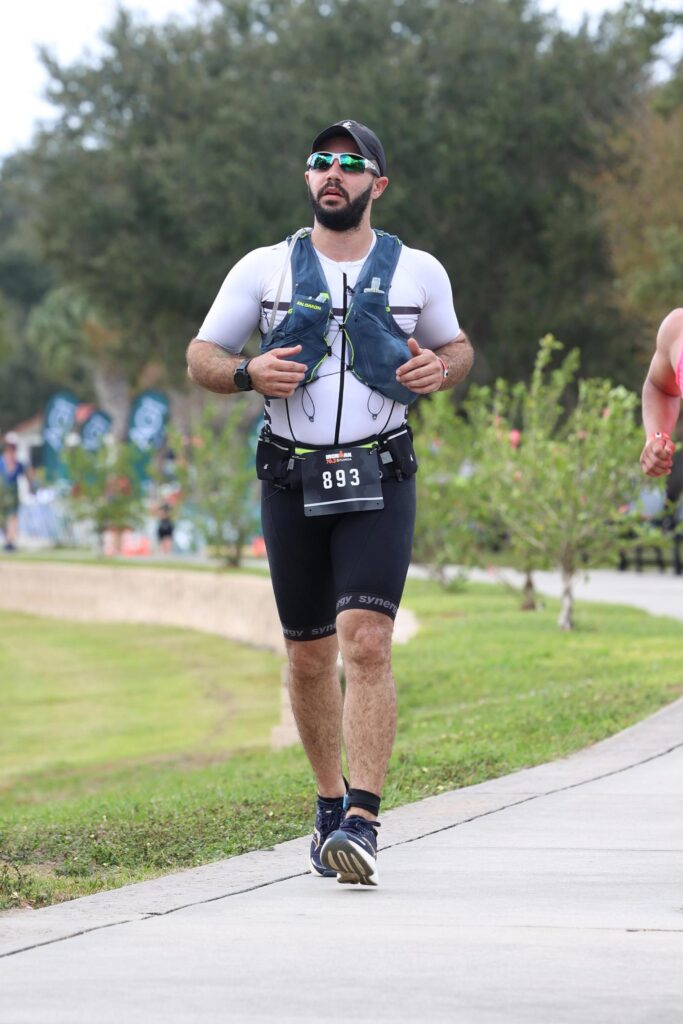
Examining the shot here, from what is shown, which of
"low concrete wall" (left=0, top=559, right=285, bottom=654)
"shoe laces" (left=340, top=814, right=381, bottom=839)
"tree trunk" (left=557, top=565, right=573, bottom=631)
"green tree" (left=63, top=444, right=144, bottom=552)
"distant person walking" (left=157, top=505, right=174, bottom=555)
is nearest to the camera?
"shoe laces" (left=340, top=814, right=381, bottom=839)

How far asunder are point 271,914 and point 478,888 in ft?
2.12

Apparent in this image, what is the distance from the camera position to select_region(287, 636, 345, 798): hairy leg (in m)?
6.02

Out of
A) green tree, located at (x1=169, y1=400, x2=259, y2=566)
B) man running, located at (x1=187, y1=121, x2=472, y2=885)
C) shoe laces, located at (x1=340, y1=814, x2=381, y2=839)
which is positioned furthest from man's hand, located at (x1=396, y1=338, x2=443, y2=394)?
green tree, located at (x1=169, y1=400, x2=259, y2=566)

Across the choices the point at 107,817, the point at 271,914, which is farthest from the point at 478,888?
the point at 107,817

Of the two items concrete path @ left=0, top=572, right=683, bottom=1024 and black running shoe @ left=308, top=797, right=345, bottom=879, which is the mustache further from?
concrete path @ left=0, top=572, right=683, bottom=1024

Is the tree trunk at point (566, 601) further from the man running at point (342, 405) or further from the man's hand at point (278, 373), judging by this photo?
the man's hand at point (278, 373)

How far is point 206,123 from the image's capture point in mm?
48406

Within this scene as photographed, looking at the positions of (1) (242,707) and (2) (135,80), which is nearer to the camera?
(1) (242,707)

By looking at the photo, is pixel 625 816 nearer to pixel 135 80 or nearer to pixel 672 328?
pixel 672 328

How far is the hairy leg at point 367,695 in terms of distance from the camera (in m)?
5.67

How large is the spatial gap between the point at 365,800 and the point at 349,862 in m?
0.28

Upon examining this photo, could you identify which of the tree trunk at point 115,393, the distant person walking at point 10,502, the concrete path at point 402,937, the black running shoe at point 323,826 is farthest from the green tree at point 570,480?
the tree trunk at point 115,393

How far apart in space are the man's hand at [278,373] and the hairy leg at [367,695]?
25.6 inches

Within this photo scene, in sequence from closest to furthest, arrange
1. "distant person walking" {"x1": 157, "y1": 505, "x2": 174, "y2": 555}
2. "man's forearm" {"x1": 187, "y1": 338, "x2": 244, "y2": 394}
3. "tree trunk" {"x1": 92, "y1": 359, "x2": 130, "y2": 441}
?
"man's forearm" {"x1": 187, "y1": 338, "x2": 244, "y2": 394} → "distant person walking" {"x1": 157, "y1": 505, "x2": 174, "y2": 555} → "tree trunk" {"x1": 92, "y1": 359, "x2": 130, "y2": 441}
